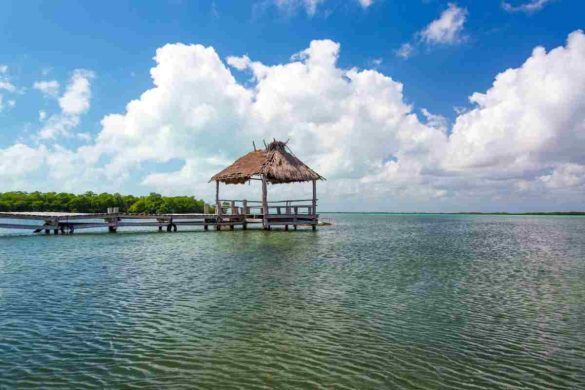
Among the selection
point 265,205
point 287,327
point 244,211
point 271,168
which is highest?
point 271,168

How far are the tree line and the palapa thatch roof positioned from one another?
50.6m

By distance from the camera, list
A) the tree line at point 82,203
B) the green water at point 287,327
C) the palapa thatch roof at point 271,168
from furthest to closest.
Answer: the tree line at point 82,203
the palapa thatch roof at point 271,168
the green water at point 287,327

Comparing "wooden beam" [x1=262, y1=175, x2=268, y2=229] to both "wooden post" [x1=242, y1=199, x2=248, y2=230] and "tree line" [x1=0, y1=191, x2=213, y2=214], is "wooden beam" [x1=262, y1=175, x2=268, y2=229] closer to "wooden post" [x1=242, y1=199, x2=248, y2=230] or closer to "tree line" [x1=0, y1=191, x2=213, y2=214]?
"wooden post" [x1=242, y1=199, x2=248, y2=230]

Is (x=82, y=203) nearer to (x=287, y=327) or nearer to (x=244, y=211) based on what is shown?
(x=244, y=211)

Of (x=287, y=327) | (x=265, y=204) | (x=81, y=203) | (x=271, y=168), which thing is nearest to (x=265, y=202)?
(x=265, y=204)

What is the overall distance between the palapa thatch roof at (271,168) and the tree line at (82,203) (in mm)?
50592

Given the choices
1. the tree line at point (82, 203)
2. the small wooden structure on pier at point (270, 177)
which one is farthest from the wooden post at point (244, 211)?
the tree line at point (82, 203)

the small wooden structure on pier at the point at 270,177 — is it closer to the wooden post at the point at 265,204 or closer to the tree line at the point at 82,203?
the wooden post at the point at 265,204

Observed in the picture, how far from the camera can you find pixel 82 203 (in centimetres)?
8812

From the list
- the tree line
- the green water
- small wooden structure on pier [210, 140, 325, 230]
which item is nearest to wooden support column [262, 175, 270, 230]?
small wooden structure on pier [210, 140, 325, 230]

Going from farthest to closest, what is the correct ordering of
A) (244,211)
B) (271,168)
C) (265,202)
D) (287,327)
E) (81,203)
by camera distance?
(81,203)
(244,211)
(265,202)
(271,168)
(287,327)

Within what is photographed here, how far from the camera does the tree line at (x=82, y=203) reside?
8644cm

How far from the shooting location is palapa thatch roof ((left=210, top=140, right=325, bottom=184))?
116 feet

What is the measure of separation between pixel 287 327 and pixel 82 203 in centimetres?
9145
